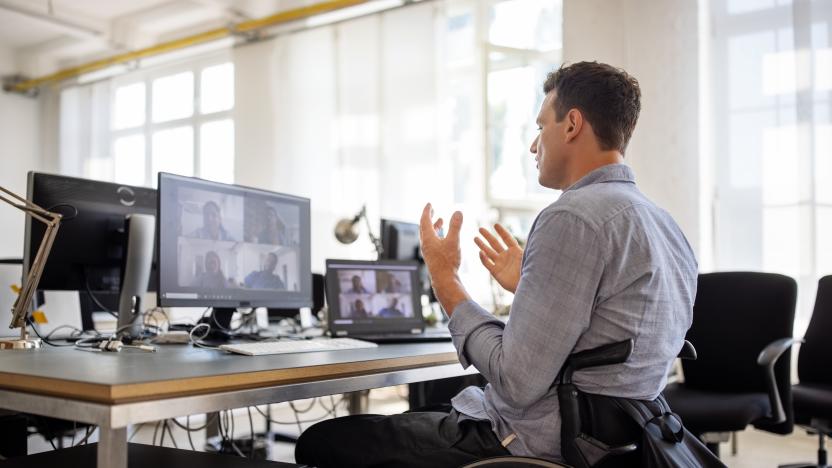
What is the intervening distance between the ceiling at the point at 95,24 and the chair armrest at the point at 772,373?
4.69m

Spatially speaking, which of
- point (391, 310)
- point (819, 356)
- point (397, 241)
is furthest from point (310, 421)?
point (819, 356)

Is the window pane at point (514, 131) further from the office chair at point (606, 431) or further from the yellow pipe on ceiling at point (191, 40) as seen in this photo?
the office chair at point (606, 431)

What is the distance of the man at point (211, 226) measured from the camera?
2057mm

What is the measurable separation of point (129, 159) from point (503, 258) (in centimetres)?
711

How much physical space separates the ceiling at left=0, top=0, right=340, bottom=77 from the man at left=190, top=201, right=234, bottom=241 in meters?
4.36

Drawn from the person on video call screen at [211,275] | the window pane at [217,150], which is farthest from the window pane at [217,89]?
the person on video call screen at [211,275]

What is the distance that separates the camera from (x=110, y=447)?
42.5 inches

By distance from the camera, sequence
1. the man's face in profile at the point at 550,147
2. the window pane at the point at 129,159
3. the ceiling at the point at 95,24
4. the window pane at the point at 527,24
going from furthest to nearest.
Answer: the window pane at the point at 129,159, the ceiling at the point at 95,24, the window pane at the point at 527,24, the man's face in profile at the point at 550,147

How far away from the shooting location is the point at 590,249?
1.29 m

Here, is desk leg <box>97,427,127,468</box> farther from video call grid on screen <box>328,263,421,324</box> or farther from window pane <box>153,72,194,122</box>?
window pane <box>153,72,194,122</box>

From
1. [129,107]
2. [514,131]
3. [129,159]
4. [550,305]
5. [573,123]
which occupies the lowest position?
[550,305]

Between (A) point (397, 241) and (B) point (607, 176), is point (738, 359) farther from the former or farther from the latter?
(B) point (607, 176)

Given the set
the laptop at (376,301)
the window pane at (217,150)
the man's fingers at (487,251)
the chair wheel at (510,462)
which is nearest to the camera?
the chair wheel at (510,462)

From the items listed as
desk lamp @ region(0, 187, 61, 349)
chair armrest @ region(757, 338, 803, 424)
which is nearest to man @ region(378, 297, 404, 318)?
desk lamp @ region(0, 187, 61, 349)
